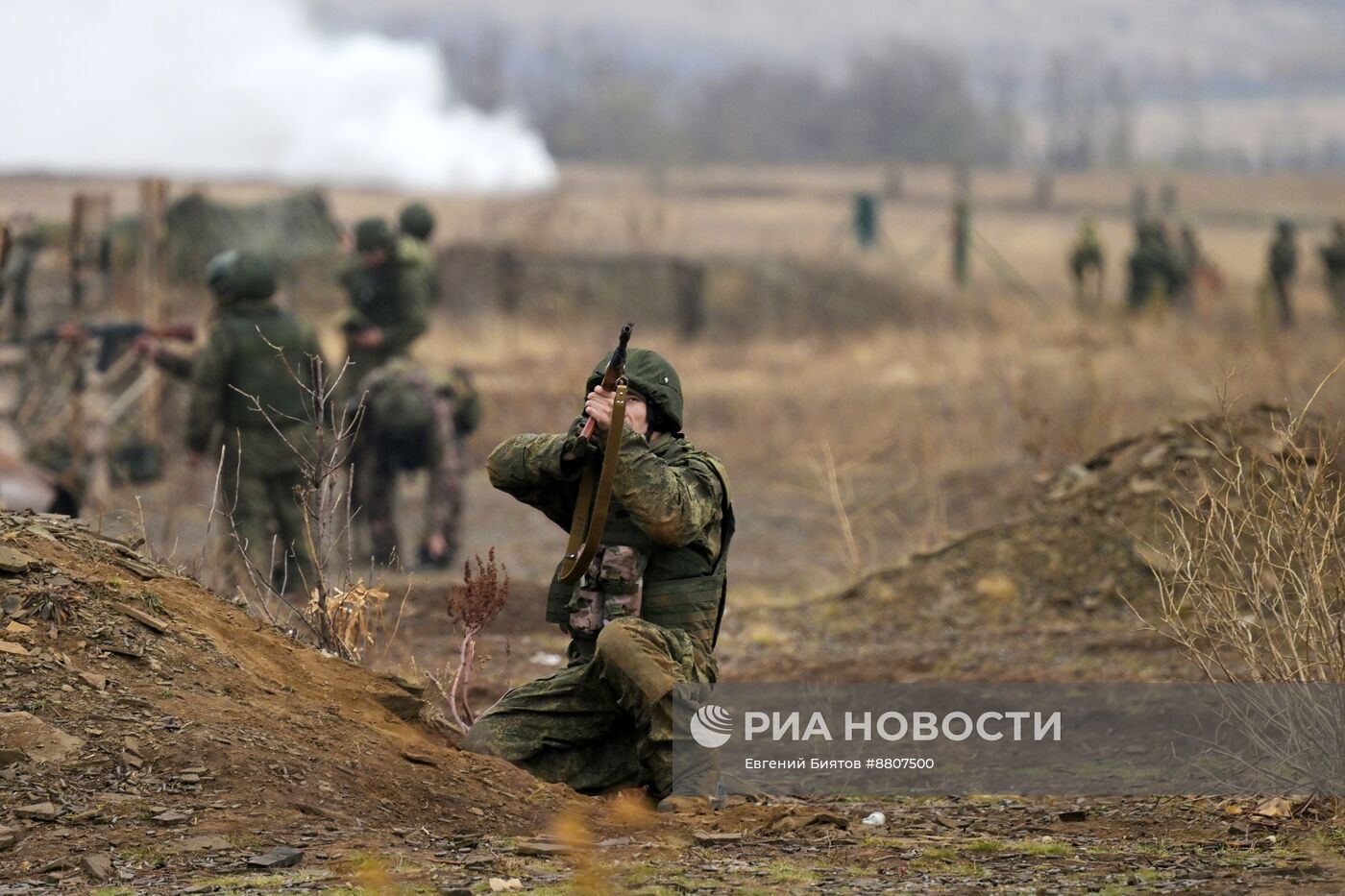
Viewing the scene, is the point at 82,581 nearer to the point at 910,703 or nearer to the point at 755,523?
the point at 910,703

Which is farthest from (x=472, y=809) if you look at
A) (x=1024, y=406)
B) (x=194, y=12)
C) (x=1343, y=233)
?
(x=194, y=12)

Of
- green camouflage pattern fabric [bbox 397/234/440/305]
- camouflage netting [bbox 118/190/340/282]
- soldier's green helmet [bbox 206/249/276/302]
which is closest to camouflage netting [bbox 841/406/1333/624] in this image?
soldier's green helmet [bbox 206/249/276/302]

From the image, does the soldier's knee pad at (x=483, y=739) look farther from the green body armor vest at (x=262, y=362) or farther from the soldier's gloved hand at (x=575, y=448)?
the green body armor vest at (x=262, y=362)

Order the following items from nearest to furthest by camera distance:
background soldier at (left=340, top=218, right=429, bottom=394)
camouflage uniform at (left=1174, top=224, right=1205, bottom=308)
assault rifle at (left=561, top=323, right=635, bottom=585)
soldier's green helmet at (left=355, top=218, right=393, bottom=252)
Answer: assault rifle at (left=561, top=323, right=635, bottom=585)
soldier's green helmet at (left=355, top=218, right=393, bottom=252)
background soldier at (left=340, top=218, right=429, bottom=394)
camouflage uniform at (left=1174, top=224, right=1205, bottom=308)

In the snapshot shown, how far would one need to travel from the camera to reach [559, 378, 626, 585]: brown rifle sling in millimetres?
5656

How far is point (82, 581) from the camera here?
588cm

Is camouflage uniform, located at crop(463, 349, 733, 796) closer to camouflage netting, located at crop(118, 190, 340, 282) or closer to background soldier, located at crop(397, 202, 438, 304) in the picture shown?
background soldier, located at crop(397, 202, 438, 304)

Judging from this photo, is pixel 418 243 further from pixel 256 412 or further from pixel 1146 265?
pixel 1146 265

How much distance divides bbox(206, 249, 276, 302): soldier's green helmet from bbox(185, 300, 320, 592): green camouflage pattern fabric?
0.07 meters

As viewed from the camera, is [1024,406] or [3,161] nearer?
[1024,406]

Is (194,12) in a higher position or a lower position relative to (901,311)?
higher

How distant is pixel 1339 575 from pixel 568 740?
91.4 inches

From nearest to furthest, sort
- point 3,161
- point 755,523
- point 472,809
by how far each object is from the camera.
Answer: point 472,809 < point 755,523 < point 3,161

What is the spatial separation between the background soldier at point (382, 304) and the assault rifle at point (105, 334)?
3.58ft
